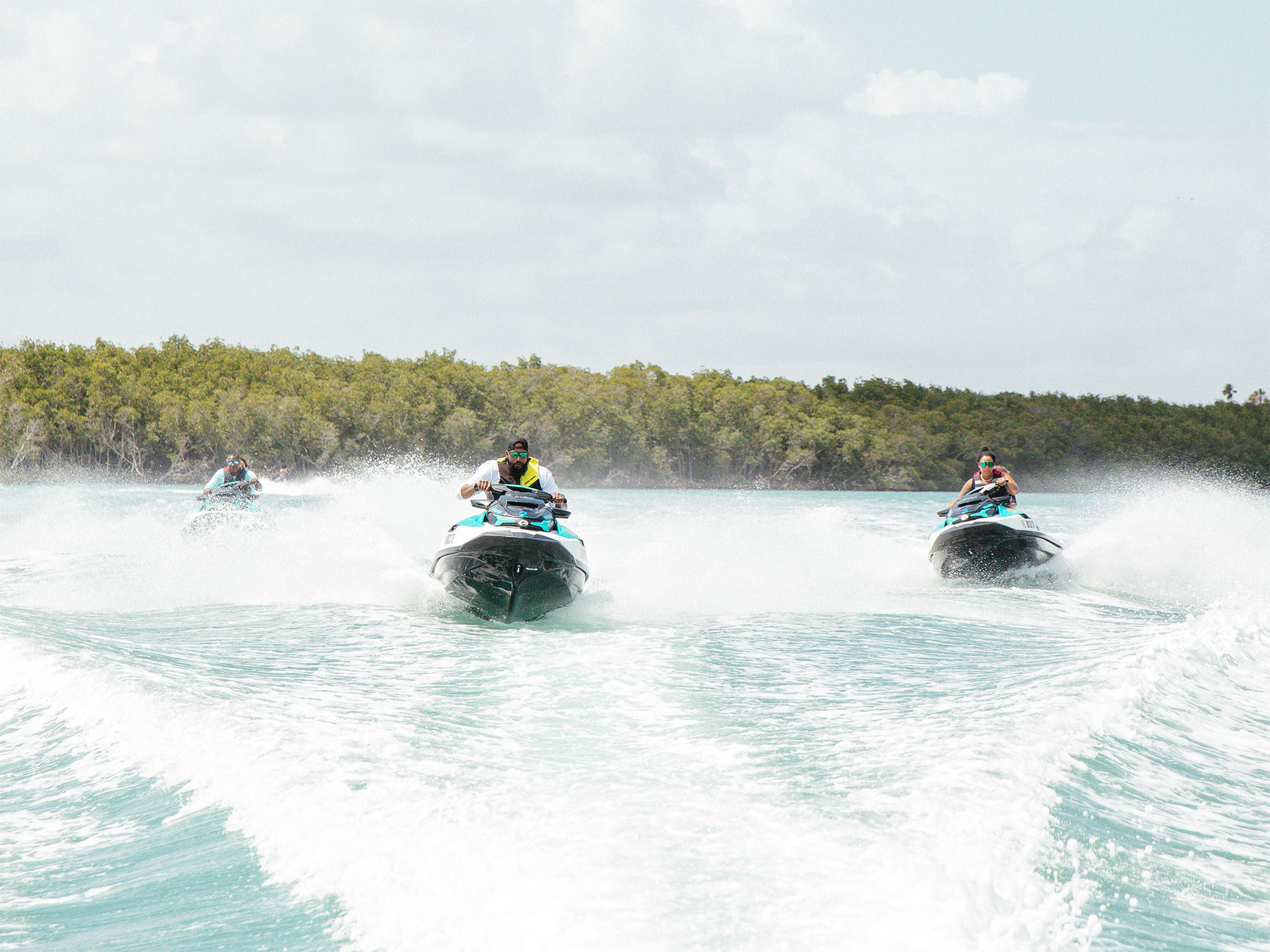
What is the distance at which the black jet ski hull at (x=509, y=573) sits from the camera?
869 cm

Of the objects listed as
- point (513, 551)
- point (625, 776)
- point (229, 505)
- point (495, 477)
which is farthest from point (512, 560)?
point (229, 505)

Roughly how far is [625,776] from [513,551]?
14.2 ft

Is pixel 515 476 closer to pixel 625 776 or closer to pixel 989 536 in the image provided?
pixel 625 776

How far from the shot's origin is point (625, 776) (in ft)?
14.9

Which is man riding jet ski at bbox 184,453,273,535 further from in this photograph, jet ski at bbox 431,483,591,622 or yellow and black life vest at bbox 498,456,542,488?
yellow and black life vest at bbox 498,456,542,488

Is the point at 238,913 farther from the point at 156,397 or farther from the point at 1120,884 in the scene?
the point at 156,397

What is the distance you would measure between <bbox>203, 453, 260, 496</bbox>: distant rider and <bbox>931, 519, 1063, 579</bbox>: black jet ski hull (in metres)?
9.74

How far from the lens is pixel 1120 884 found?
11.6 feet

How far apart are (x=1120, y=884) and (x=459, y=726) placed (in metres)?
3.32

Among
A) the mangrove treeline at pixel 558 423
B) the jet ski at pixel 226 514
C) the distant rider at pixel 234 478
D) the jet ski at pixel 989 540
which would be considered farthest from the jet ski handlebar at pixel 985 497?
the mangrove treeline at pixel 558 423

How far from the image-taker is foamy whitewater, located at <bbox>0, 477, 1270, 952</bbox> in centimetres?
324

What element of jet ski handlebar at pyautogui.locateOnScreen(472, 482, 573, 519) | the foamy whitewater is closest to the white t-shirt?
jet ski handlebar at pyautogui.locateOnScreen(472, 482, 573, 519)

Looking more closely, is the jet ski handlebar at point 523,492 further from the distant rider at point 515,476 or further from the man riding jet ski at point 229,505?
the man riding jet ski at point 229,505

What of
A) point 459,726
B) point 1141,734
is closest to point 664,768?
point 459,726
